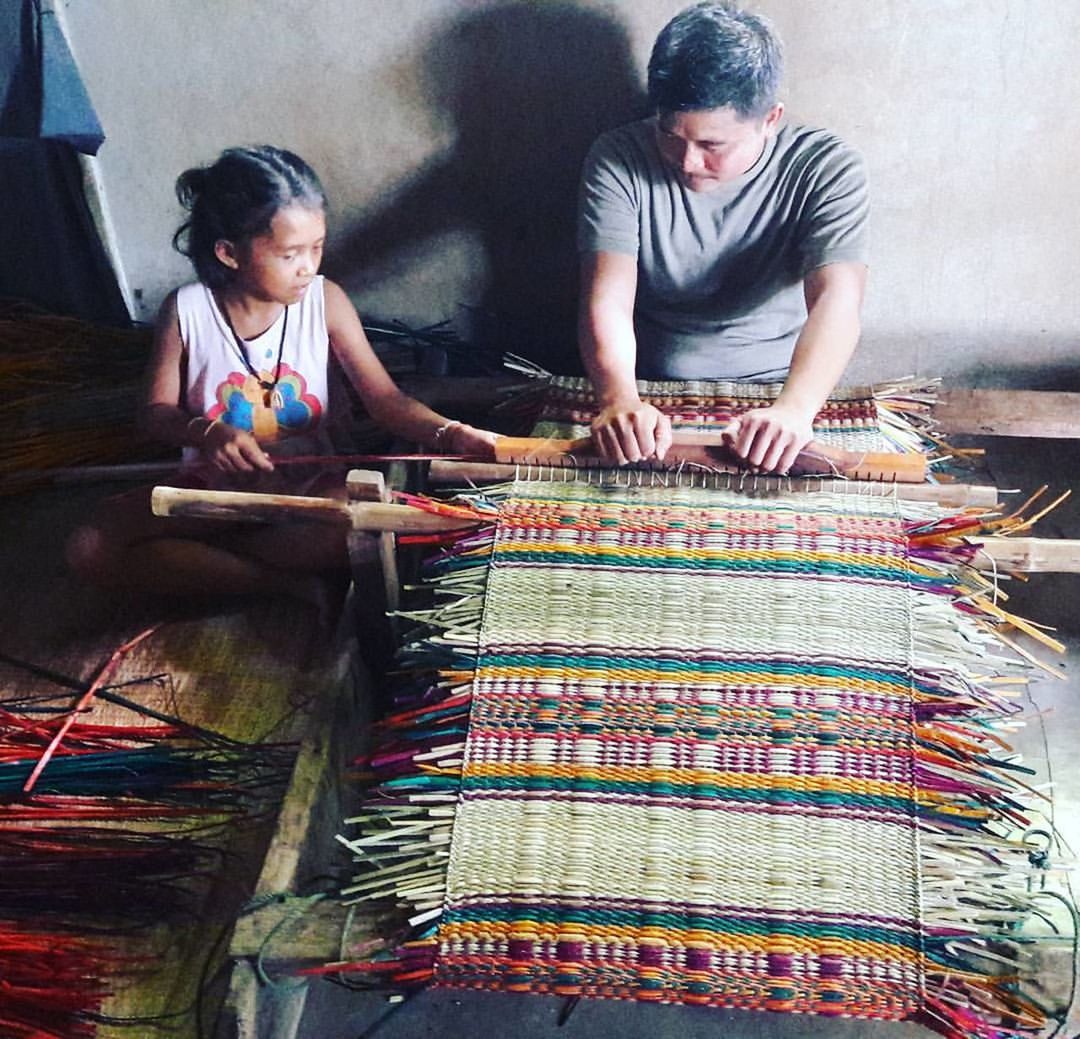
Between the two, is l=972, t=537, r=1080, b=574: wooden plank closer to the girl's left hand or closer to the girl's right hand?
the girl's left hand

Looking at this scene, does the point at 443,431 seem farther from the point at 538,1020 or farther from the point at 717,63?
the point at 538,1020

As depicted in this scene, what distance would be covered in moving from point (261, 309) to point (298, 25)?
2.10ft

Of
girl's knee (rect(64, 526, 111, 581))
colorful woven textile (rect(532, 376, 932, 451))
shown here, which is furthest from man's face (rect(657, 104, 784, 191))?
girl's knee (rect(64, 526, 111, 581))

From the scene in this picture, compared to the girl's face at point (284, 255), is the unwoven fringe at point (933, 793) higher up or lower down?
lower down

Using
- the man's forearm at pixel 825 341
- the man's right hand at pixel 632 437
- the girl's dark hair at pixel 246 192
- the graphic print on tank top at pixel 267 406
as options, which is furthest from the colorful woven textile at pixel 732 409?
the girl's dark hair at pixel 246 192

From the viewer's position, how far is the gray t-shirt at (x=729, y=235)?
1.90m

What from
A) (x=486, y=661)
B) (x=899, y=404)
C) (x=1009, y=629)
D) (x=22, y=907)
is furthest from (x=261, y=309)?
(x=1009, y=629)

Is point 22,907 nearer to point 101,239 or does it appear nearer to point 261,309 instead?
point 261,309

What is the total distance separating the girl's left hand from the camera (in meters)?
1.57

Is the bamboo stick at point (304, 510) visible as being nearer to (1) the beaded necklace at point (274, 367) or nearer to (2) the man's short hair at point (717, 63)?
(1) the beaded necklace at point (274, 367)

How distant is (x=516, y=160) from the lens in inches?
87.7

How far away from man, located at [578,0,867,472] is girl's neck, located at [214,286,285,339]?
595 millimetres

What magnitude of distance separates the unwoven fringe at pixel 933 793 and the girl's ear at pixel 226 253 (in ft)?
2.33

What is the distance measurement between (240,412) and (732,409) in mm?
946
